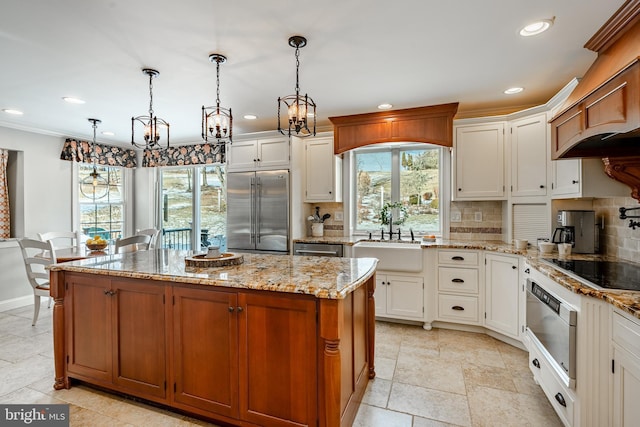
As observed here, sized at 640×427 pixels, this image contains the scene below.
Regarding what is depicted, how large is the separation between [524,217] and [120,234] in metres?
6.23

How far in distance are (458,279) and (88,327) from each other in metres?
3.34

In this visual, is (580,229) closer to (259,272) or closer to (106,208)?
(259,272)

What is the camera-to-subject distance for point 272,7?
1865mm

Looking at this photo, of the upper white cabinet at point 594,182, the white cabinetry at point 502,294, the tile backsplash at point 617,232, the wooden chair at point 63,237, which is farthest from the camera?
the wooden chair at point 63,237

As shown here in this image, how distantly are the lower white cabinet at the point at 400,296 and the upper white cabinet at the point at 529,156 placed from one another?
1.44 meters

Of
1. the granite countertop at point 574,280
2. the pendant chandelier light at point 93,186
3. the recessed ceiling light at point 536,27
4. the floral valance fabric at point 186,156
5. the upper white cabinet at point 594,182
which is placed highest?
the recessed ceiling light at point 536,27

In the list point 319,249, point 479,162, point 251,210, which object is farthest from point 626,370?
point 251,210

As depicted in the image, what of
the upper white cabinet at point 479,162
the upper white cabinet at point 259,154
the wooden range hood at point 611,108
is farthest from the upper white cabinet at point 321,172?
the wooden range hood at point 611,108

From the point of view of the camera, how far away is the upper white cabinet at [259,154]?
4.09 meters

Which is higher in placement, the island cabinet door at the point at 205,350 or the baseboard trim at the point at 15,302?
the island cabinet door at the point at 205,350

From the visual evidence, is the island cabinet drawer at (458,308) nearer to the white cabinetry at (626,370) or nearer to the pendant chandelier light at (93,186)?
the white cabinetry at (626,370)

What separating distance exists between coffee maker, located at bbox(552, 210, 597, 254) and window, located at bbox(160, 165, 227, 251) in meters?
4.63

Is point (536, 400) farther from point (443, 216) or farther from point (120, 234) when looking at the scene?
point (120, 234)

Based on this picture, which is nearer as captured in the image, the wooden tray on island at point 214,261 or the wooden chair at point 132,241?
the wooden tray on island at point 214,261
